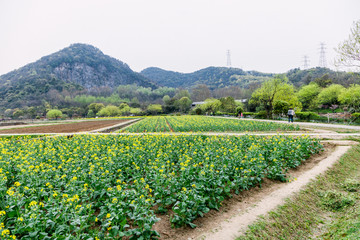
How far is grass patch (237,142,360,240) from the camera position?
461 cm

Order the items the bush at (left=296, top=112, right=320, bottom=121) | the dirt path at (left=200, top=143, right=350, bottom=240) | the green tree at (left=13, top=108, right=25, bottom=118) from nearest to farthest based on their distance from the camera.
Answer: the dirt path at (left=200, top=143, right=350, bottom=240)
the bush at (left=296, top=112, right=320, bottom=121)
the green tree at (left=13, top=108, right=25, bottom=118)

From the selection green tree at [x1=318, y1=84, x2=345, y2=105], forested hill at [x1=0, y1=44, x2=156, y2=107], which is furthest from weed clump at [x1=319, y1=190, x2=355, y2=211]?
forested hill at [x1=0, y1=44, x2=156, y2=107]

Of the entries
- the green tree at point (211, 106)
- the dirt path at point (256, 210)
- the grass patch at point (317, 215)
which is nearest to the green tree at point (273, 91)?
the green tree at point (211, 106)

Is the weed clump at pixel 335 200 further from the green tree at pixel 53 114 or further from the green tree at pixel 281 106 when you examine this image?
the green tree at pixel 53 114

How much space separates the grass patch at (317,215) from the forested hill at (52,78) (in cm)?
11401

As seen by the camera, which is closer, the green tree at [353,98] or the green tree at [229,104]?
the green tree at [353,98]

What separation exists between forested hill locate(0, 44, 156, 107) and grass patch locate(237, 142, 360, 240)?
114 m

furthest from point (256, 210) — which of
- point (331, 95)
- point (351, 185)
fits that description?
point (331, 95)

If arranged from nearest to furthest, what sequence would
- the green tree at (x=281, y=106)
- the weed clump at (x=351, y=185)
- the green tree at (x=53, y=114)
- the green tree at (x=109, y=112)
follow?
the weed clump at (x=351, y=185) → the green tree at (x=281, y=106) → the green tree at (x=53, y=114) → the green tree at (x=109, y=112)

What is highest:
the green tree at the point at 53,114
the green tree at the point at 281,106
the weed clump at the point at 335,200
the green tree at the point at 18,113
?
the green tree at the point at 18,113

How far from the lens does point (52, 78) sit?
12275cm

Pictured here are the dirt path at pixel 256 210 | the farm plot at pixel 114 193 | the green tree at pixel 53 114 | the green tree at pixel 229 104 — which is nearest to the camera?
the farm plot at pixel 114 193

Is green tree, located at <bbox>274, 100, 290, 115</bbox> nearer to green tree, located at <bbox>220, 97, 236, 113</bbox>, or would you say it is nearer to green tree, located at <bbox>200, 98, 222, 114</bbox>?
green tree, located at <bbox>220, 97, 236, 113</bbox>

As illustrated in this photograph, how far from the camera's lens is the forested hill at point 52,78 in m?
98.6
